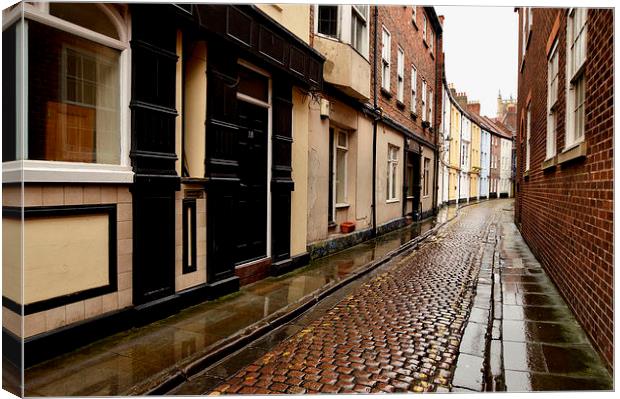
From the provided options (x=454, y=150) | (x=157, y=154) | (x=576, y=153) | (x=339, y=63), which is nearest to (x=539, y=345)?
(x=576, y=153)

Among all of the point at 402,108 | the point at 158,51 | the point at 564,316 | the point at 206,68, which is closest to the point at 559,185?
the point at 564,316

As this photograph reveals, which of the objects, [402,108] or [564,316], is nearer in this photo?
[564,316]

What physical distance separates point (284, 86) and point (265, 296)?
356 centimetres

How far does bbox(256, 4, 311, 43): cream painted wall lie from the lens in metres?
7.22

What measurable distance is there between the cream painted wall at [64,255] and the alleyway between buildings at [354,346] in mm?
604

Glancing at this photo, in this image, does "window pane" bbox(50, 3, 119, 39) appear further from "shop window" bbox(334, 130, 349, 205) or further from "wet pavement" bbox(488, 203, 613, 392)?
"shop window" bbox(334, 130, 349, 205)

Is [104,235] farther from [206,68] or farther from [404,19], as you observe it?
[404,19]

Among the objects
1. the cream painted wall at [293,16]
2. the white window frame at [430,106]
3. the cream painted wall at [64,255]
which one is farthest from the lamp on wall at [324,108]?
the white window frame at [430,106]

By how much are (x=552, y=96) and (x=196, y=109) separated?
590 cm

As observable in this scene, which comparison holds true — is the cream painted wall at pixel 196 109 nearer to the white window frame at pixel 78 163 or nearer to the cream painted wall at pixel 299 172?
the white window frame at pixel 78 163

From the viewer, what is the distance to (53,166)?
398cm

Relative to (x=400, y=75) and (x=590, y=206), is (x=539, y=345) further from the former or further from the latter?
(x=400, y=75)

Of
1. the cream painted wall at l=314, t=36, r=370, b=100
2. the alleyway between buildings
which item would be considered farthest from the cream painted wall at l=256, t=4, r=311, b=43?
the alleyway between buildings

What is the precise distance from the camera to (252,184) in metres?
7.36
